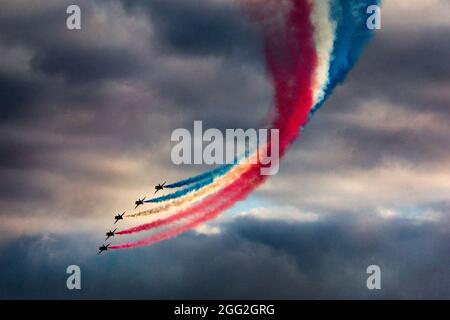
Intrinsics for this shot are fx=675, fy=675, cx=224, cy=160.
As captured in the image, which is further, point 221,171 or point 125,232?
point 125,232

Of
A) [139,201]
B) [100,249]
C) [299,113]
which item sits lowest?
[100,249]

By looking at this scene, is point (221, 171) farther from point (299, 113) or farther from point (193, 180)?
point (299, 113)
